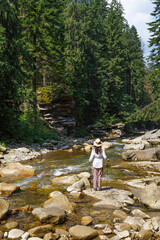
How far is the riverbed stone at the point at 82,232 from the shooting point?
12.3 feet

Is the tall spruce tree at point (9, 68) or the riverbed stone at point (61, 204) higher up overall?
the tall spruce tree at point (9, 68)

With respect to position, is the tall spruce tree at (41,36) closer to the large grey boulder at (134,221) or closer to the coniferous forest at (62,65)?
the coniferous forest at (62,65)

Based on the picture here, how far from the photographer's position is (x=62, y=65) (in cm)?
2180

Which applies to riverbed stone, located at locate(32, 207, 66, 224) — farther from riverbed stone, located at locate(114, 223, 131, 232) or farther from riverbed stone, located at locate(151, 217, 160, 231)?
riverbed stone, located at locate(151, 217, 160, 231)

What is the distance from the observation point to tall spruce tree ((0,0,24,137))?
41.1 feet

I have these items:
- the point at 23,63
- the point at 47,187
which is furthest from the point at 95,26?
the point at 47,187

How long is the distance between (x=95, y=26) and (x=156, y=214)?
119ft

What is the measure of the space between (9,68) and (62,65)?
10.3m

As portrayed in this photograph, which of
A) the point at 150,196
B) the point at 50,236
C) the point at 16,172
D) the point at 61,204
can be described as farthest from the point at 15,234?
the point at 16,172

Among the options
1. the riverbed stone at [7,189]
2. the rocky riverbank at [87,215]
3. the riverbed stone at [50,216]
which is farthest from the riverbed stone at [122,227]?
the riverbed stone at [7,189]

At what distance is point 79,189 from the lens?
21.0 feet

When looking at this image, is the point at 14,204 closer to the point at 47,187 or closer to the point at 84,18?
the point at 47,187

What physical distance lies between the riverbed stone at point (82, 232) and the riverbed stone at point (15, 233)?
0.99m

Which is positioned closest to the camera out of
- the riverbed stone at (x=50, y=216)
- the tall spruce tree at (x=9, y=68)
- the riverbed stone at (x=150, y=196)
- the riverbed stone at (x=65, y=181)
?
the riverbed stone at (x=50, y=216)
